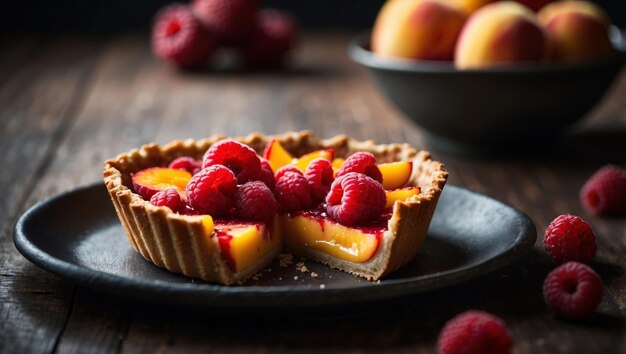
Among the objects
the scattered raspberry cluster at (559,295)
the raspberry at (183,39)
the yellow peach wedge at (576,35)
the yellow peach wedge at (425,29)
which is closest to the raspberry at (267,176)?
the scattered raspberry cluster at (559,295)

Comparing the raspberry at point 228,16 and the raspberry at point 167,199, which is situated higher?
the raspberry at point 167,199

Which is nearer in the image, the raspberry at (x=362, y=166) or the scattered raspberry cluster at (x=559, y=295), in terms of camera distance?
the scattered raspberry cluster at (x=559, y=295)

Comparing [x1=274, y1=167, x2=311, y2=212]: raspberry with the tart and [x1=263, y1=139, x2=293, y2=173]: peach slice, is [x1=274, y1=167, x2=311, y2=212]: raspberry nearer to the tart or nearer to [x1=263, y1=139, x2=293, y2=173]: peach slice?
the tart

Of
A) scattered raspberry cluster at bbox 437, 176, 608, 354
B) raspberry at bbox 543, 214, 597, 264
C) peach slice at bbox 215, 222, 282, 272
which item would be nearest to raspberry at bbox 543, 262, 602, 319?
scattered raspberry cluster at bbox 437, 176, 608, 354

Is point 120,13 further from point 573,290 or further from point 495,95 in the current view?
point 573,290

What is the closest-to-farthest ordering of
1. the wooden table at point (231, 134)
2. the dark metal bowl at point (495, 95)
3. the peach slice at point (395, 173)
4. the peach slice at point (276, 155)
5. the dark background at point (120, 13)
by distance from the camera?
the wooden table at point (231, 134) → the peach slice at point (395, 173) → the peach slice at point (276, 155) → the dark metal bowl at point (495, 95) → the dark background at point (120, 13)

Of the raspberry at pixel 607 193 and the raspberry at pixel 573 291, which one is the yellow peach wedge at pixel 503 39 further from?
the raspberry at pixel 573 291

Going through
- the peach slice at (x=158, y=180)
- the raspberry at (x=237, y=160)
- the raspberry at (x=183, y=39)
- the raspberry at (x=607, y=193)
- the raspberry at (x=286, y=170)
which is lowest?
the raspberry at (x=183, y=39)
